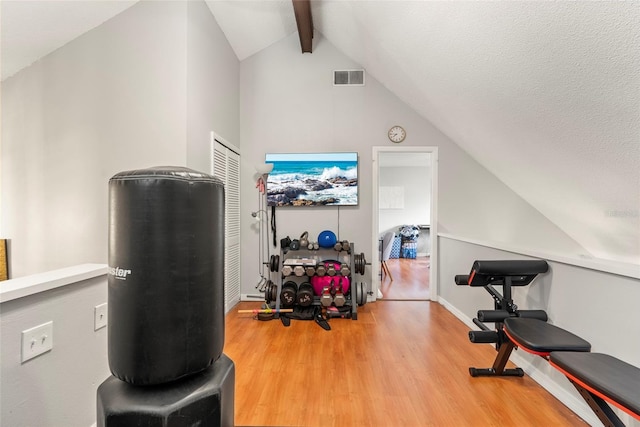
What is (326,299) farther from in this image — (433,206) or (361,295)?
(433,206)

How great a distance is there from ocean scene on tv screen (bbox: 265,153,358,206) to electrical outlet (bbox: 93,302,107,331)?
242 centimetres

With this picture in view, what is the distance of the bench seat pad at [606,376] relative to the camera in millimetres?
1029

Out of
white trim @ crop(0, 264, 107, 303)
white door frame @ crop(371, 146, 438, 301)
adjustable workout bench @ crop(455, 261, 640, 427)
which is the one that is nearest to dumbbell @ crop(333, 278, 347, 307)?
white door frame @ crop(371, 146, 438, 301)

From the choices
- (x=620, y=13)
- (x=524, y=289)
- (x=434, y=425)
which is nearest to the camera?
(x=620, y=13)

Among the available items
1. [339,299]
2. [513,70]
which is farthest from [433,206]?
[513,70]

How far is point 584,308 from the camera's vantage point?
169cm

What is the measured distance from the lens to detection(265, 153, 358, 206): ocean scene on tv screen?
374 centimetres

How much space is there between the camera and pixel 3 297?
3.27ft

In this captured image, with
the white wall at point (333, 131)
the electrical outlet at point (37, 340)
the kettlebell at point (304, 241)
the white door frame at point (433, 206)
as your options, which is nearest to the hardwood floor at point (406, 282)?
the white door frame at point (433, 206)

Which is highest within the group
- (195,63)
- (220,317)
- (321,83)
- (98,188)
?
(321,83)

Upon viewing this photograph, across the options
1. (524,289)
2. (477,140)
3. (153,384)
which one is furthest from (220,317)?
(477,140)

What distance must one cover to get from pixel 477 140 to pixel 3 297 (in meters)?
3.87

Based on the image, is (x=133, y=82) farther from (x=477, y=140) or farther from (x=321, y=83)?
(x=477, y=140)

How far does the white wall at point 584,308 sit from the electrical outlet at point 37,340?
9.04 feet
